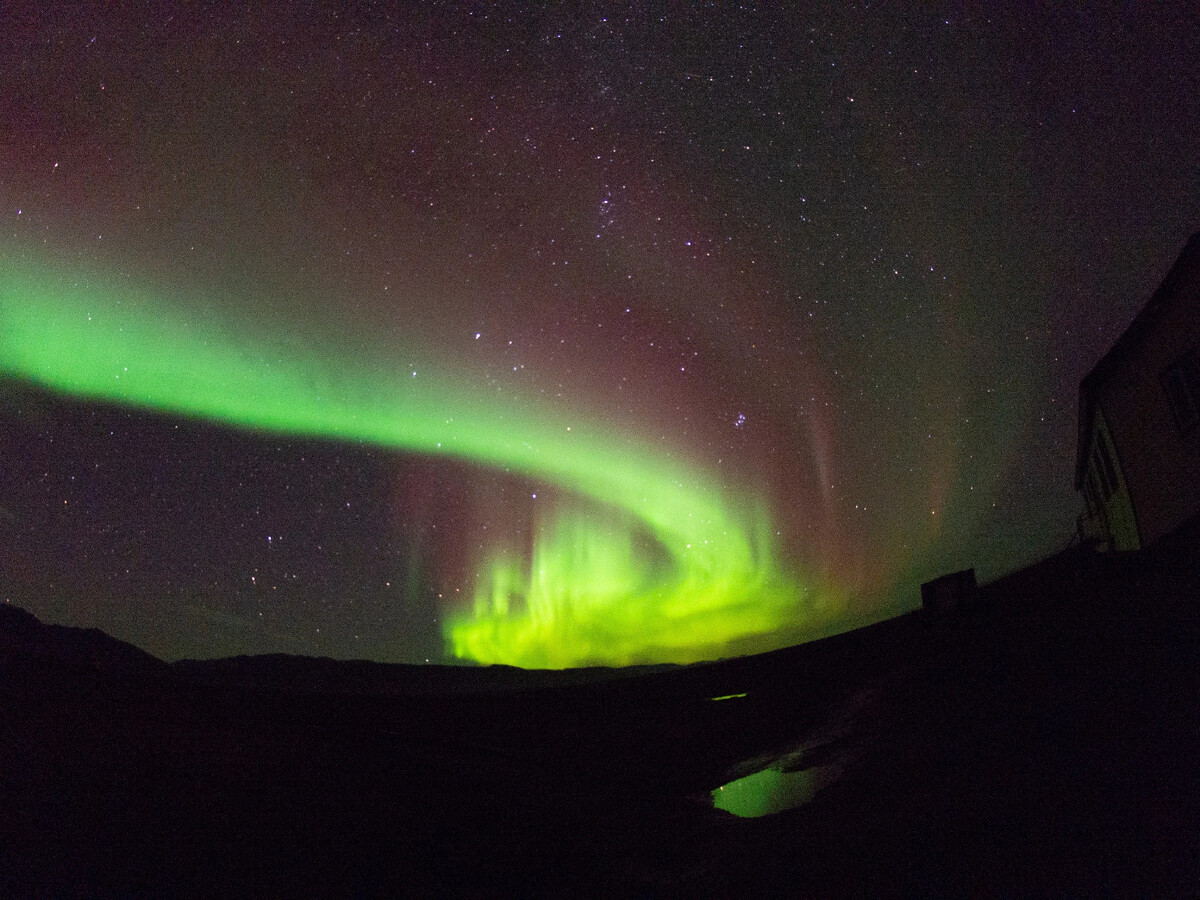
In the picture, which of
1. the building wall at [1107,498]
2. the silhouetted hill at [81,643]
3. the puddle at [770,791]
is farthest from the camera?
the silhouetted hill at [81,643]

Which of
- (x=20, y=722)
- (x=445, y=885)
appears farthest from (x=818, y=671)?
(x=20, y=722)

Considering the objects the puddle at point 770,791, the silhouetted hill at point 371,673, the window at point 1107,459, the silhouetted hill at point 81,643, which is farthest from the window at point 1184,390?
the silhouetted hill at point 371,673

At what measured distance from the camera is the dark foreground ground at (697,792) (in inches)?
148

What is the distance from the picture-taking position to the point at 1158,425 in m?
12.7

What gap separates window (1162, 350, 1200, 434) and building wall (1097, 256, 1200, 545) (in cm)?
9

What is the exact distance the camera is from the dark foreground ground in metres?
3.77

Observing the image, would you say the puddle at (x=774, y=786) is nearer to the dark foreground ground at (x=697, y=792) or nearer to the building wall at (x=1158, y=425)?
the dark foreground ground at (x=697, y=792)

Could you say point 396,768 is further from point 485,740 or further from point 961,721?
point 961,721

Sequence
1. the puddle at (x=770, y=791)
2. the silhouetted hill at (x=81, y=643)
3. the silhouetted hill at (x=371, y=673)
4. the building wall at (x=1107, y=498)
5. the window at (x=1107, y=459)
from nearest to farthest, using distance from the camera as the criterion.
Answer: the puddle at (x=770, y=791) → the building wall at (x=1107, y=498) → the window at (x=1107, y=459) → the silhouetted hill at (x=81, y=643) → the silhouetted hill at (x=371, y=673)

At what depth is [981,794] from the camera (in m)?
4.37

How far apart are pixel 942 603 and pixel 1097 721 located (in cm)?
776

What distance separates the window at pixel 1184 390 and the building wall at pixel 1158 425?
9 cm

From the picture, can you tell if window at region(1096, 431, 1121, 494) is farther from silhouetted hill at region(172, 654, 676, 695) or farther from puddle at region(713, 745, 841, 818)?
silhouetted hill at region(172, 654, 676, 695)

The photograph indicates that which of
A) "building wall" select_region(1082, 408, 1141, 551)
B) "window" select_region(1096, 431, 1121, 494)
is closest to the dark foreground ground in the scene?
"building wall" select_region(1082, 408, 1141, 551)
